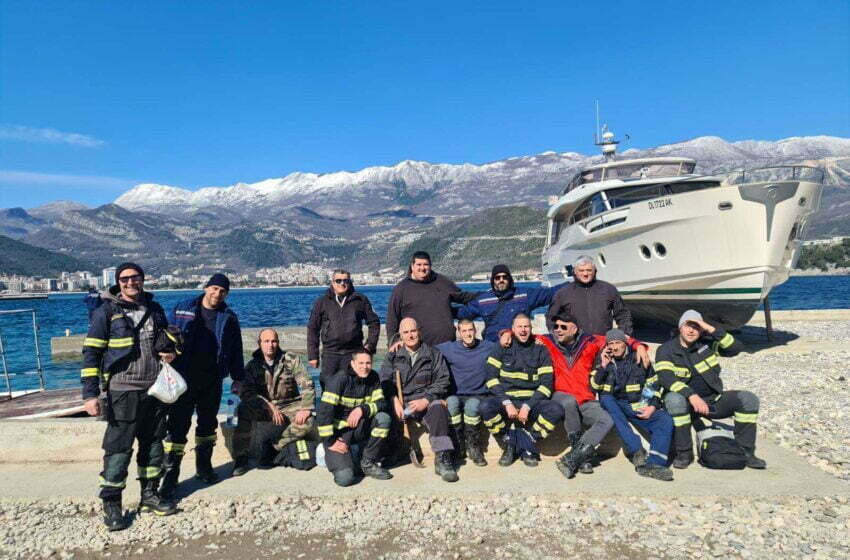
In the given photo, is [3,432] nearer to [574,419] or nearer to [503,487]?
[503,487]

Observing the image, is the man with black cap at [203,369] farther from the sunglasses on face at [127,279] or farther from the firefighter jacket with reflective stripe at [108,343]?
the sunglasses on face at [127,279]

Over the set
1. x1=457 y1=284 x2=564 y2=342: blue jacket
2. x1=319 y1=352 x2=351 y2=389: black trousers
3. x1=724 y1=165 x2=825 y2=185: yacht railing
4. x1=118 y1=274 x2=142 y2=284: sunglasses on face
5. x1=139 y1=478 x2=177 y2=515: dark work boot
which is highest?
x1=724 y1=165 x2=825 y2=185: yacht railing

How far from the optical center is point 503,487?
4.56 metres

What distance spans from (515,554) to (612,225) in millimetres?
12555

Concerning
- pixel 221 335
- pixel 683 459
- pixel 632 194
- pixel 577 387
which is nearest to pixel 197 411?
pixel 221 335

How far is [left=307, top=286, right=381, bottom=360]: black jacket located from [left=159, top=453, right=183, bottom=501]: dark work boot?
1.60 metres

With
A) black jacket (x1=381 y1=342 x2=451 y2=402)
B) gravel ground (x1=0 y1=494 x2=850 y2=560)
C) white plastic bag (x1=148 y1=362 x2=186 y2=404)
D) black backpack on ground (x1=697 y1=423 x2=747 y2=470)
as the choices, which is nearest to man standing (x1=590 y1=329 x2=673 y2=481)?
black backpack on ground (x1=697 y1=423 x2=747 y2=470)

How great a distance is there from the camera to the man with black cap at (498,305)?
19.2 feet

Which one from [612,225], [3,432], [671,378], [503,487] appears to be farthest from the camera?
[612,225]

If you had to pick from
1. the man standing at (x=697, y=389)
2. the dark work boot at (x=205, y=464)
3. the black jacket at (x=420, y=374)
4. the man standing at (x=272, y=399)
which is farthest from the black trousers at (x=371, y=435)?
the man standing at (x=697, y=389)

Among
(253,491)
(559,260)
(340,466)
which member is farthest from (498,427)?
(559,260)

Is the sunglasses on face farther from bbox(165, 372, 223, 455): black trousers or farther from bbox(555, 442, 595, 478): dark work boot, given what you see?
bbox(555, 442, 595, 478): dark work boot

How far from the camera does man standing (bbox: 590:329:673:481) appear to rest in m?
4.80

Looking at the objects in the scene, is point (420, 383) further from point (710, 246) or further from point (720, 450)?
point (710, 246)
